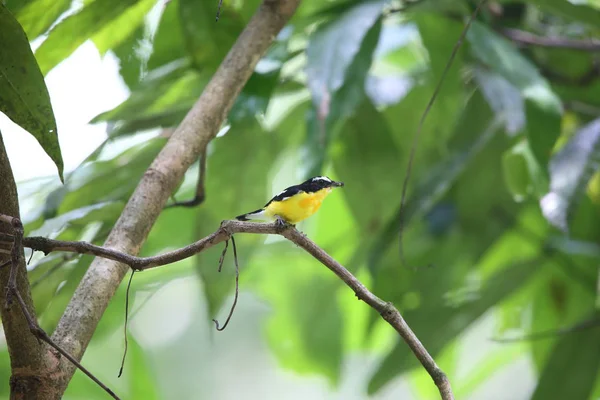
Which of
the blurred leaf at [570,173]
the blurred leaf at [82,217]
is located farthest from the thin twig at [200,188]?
the blurred leaf at [570,173]

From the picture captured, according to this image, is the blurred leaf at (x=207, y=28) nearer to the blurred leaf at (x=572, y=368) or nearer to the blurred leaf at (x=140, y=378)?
the blurred leaf at (x=140, y=378)

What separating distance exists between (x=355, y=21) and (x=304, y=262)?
78cm

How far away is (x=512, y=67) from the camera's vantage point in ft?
3.87

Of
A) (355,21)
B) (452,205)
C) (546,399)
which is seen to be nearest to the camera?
(355,21)

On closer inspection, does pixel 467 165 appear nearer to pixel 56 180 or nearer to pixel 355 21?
pixel 355 21

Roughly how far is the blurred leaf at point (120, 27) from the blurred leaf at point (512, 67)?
50cm

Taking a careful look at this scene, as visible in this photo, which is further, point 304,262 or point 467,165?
point 304,262

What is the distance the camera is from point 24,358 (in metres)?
0.59

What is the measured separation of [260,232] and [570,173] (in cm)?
70

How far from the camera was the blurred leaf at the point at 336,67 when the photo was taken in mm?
1029

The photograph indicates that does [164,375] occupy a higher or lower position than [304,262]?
lower

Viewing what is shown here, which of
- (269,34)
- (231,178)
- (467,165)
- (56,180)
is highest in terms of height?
(269,34)

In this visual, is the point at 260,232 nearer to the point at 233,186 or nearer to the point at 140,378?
the point at 233,186

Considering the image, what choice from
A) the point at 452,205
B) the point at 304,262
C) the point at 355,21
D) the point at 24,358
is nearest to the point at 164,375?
the point at 304,262
